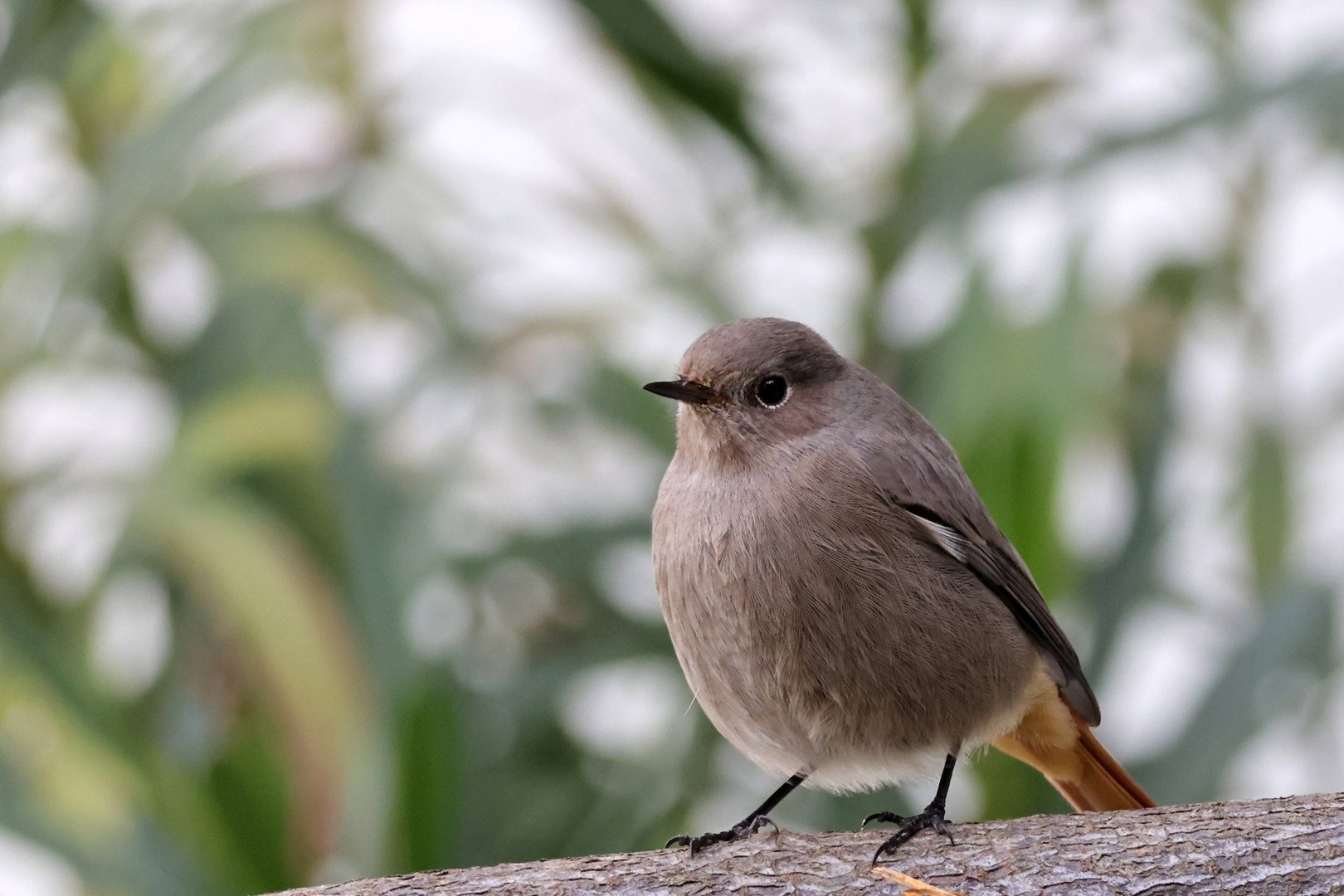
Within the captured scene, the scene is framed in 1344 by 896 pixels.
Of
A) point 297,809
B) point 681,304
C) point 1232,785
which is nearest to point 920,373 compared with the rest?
point 681,304

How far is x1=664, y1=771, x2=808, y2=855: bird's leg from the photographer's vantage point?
2105mm

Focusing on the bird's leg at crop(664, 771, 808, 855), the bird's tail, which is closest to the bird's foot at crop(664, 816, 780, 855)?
the bird's leg at crop(664, 771, 808, 855)

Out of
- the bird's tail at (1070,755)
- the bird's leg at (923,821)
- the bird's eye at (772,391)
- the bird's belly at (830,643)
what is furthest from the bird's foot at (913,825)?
the bird's eye at (772,391)

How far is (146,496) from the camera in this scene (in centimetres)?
366

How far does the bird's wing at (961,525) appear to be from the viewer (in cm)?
226

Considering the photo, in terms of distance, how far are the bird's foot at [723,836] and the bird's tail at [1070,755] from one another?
49 cm

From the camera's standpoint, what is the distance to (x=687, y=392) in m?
2.26

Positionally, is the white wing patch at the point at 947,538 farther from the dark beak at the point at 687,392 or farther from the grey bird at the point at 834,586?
the dark beak at the point at 687,392

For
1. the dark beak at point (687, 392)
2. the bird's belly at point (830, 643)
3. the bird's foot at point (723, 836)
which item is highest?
the dark beak at point (687, 392)

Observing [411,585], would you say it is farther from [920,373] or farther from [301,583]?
[920,373]

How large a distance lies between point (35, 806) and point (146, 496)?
2.94 ft

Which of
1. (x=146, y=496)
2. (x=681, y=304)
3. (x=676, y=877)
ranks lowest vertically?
(x=676, y=877)

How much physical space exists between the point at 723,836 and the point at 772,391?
2.40 feet

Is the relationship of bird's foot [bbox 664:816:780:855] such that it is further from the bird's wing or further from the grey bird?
the bird's wing
